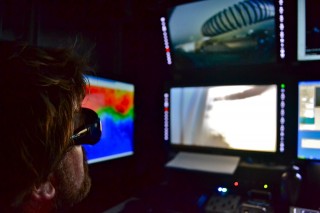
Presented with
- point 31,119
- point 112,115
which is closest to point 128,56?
point 112,115

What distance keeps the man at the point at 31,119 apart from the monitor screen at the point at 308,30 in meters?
0.98

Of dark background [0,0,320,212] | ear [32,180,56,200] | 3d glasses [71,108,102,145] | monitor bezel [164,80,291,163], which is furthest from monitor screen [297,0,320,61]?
ear [32,180,56,200]

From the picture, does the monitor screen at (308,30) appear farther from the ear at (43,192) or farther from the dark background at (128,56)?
the ear at (43,192)

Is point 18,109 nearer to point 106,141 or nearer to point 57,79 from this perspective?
point 57,79

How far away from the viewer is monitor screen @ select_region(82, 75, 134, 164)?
3.42ft

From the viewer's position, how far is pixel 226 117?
1261mm

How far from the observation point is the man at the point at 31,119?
0.38 m

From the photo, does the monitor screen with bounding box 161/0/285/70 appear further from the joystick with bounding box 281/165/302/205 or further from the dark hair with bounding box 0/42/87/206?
the dark hair with bounding box 0/42/87/206

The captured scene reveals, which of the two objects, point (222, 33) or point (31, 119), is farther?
point (222, 33)

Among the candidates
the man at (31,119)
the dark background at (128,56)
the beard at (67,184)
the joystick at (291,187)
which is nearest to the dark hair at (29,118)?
the man at (31,119)

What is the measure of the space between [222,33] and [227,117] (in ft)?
1.26

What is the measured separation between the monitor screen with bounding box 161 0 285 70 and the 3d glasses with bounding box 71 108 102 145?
32.2 inches

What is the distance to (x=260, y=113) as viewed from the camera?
3.95 feet

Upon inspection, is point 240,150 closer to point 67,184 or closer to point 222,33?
point 222,33
